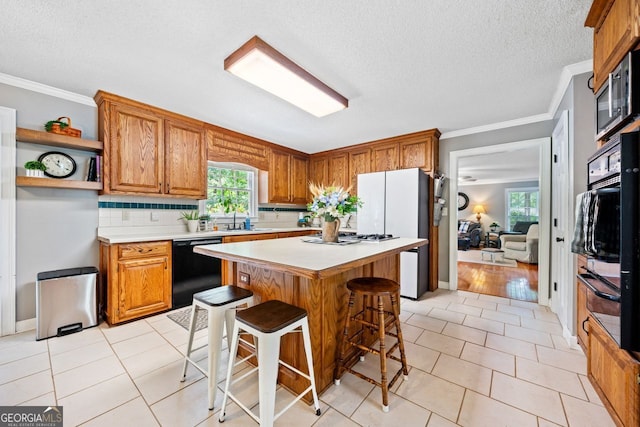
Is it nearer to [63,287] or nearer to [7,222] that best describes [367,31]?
[63,287]

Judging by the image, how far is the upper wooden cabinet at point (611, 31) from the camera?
1188mm

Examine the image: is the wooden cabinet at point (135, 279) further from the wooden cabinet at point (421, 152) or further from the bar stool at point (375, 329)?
the wooden cabinet at point (421, 152)

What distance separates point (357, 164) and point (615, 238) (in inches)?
139

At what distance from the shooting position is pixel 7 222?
7.68 ft

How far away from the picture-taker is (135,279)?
8.61 feet

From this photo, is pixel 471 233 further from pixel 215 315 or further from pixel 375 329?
pixel 215 315

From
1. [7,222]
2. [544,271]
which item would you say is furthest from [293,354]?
[544,271]

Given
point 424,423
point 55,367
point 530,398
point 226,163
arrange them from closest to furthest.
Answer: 1. point 424,423
2. point 530,398
3. point 55,367
4. point 226,163

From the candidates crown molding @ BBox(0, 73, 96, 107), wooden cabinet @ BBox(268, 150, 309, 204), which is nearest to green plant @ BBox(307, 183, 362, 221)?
wooden cabinet @ BBox(268, 150, 309, 204)

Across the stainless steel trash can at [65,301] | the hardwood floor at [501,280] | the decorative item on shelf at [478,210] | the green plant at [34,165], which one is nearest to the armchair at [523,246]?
the hardwood floor at [501,280]

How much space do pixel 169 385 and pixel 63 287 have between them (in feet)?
5.12

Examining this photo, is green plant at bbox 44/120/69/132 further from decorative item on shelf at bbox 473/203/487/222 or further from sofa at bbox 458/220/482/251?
decorative item on shelf at bbox 473/203/487/222

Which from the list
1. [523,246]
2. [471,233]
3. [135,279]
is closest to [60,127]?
[135,279]

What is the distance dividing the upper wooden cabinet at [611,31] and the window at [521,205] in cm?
896
